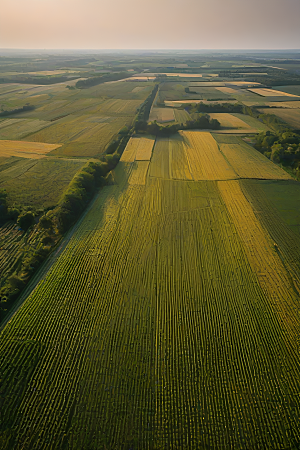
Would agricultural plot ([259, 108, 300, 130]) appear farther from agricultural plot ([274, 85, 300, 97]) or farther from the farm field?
the farm field

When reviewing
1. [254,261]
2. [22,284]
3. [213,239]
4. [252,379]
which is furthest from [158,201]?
[252,379]

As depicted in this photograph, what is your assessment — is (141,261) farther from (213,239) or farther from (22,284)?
(22,284)

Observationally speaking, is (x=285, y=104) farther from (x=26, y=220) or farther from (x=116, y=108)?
(x=26, y=220)

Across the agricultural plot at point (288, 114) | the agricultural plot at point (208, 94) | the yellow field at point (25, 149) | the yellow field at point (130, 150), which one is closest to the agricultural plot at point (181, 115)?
the yellow field at point (130, 150)

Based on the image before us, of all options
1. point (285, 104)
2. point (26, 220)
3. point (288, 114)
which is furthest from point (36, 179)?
point (285, 104)

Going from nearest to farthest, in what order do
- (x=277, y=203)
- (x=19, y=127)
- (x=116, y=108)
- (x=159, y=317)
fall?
1. (x=159, y=317)
2. (x=277, y=203)
3. (x=19, y=127)
4. (x=116, y=108)

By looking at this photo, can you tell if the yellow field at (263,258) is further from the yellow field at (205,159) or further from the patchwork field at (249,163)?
the patchwork field at (249,163)
